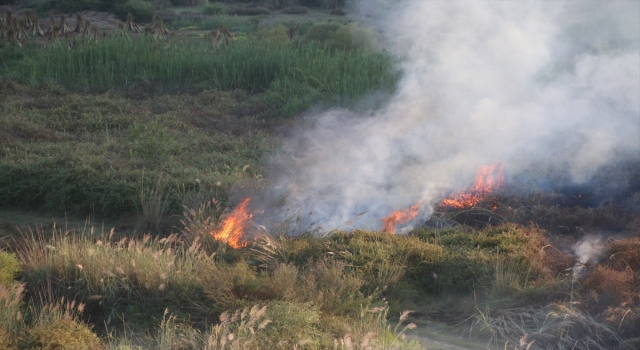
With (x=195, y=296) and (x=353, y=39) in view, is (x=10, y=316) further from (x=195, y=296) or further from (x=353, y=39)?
(x=353, y=39)

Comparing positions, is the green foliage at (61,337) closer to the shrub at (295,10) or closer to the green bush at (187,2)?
the shrub at (295,10)

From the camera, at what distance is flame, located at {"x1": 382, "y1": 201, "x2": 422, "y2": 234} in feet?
26.4

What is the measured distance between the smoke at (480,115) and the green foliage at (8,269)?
2.94m

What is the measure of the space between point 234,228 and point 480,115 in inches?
160

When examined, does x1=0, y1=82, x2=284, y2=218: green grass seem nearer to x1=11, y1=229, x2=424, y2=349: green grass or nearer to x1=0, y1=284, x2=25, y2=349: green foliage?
x1=11, y1=229, x2=424, y2=349: green grass

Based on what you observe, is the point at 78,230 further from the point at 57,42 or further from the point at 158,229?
the point at 57,42

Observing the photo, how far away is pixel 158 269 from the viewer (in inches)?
237

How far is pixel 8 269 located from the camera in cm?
613

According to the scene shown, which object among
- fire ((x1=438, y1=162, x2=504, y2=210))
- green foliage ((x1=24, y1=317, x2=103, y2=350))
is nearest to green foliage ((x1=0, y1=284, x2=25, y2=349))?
green foliage ((x1=24, y1=317, x2=103, y2=350))

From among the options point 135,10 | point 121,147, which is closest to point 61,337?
point 121,147

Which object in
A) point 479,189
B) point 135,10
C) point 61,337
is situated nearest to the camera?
point 61,337

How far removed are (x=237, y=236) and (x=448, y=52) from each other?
552 centimetres

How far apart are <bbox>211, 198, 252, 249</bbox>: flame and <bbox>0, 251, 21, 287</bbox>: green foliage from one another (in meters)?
1.79

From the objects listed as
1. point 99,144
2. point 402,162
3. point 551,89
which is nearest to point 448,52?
point 551,89
